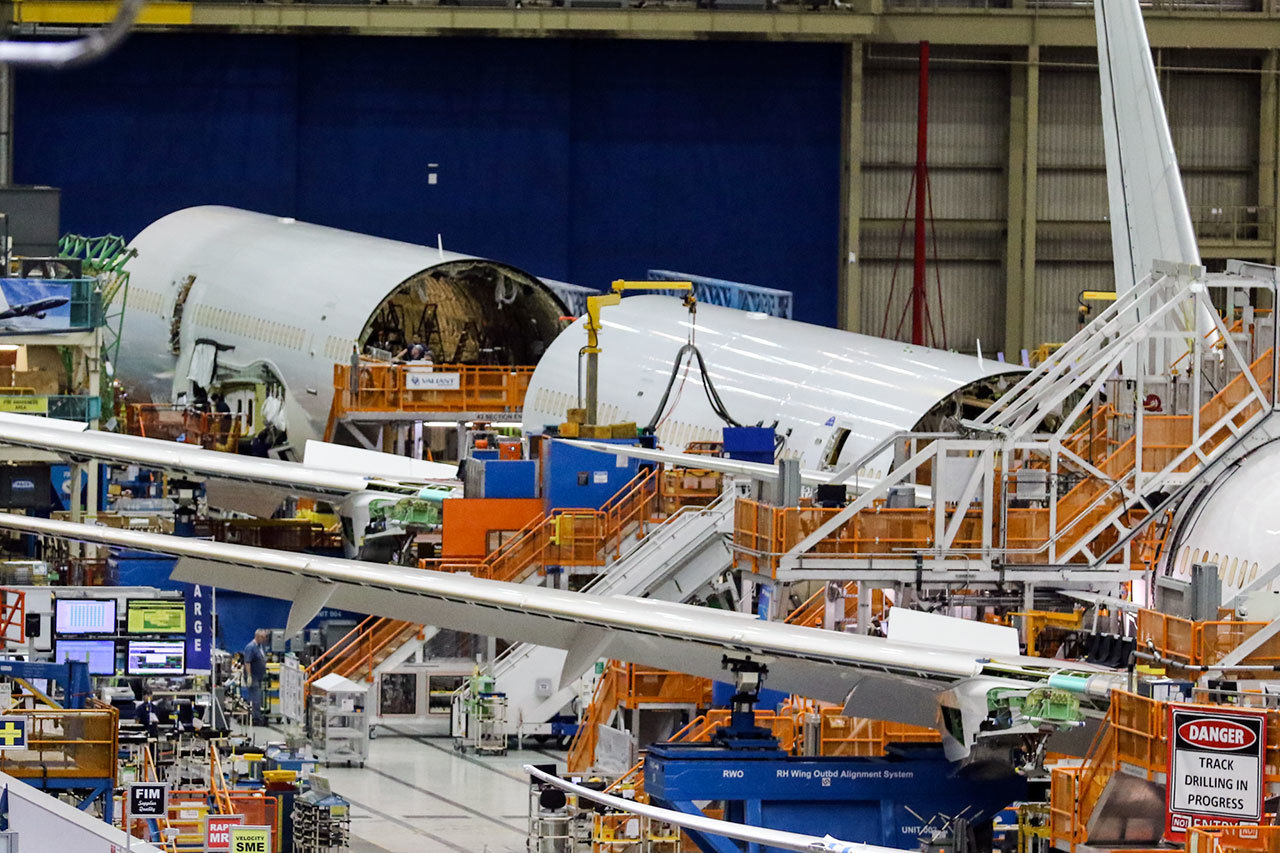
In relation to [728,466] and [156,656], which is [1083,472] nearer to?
[728,466]

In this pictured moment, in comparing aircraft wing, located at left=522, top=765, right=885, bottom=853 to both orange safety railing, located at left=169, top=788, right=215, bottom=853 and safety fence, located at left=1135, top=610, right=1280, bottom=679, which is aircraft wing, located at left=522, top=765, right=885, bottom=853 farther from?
orange safety railing, located at left=169, top=788, right=215, bottom=853

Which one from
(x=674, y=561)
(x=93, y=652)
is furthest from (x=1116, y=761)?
(x=674, y=561)

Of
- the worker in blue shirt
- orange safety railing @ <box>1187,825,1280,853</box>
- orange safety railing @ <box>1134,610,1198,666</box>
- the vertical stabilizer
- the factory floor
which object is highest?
the vertical stabilizer

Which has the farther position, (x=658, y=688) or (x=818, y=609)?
(x=658, y=688)

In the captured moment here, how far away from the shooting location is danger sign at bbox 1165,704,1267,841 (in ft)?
58.7

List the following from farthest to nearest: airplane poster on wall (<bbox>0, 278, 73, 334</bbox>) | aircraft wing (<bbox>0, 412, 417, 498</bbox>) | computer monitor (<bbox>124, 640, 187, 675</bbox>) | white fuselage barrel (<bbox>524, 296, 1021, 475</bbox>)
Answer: airplane poster on wall (<bbox>0, 278, 73, 334</bbox>)
white fuselage barrel (<bbox>524, 296, 1021, 475</bbox>)
computer monitor (<bbox>124, 640, 187, 675</bbox>)
aircraft wing (<bbox>0, 412, 417, 498</bbox>)

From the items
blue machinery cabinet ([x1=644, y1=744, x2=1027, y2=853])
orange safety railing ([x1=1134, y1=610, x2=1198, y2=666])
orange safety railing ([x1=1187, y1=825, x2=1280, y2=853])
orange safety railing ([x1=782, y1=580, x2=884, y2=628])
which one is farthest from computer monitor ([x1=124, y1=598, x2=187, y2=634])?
orange safety railing ([x1=1187, y1=825, x2=1280, y2=853])

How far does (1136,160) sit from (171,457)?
43.5 ft

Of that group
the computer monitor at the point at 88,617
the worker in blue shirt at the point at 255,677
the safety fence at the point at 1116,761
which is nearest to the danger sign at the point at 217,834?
the computer monitor at the point at 88,617

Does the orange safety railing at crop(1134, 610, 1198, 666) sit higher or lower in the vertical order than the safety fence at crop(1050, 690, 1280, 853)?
higher

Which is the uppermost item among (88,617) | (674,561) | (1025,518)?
(1025,518)

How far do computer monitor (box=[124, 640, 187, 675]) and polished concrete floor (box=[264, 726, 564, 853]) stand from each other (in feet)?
9.56

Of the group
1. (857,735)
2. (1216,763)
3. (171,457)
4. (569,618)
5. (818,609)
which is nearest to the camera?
(1216,763)

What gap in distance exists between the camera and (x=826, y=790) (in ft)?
74.3
